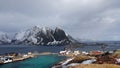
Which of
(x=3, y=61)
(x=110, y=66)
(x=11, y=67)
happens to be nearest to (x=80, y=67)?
(x=110, y=66)

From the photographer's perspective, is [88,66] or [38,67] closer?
[88,66]

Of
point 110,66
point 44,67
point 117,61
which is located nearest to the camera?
point 110,66

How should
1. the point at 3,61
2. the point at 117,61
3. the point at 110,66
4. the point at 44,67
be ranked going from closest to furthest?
the point at 110,66
the point at 117,61
the point at 44,67
the point at 3,61

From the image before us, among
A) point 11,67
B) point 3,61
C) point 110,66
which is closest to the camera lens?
point 110,66

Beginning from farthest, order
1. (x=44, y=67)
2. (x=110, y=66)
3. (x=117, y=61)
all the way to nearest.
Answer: (x=44, y=67)
(x=117, y=61)
(x=110, y=66)

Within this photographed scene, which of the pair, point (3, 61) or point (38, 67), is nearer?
point (38, 67)

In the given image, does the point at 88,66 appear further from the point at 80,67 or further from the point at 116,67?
the point at 116,67

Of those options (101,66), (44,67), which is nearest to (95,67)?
(101,66)

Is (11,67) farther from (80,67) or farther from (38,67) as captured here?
(80,67)
